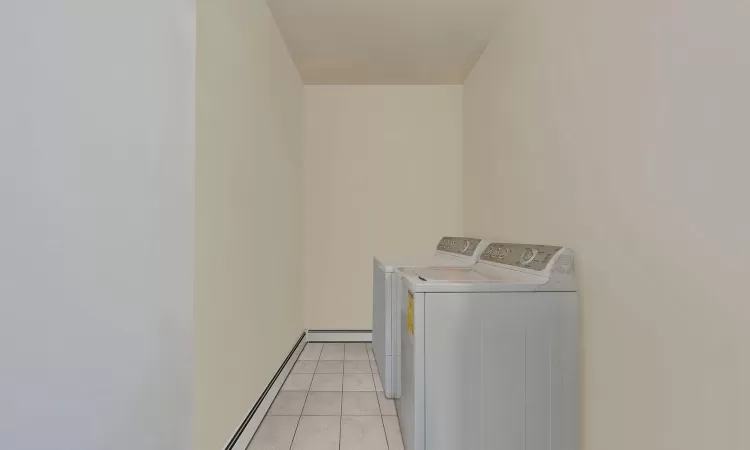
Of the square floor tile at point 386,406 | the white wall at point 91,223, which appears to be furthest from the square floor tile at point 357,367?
the white wall at point 91,223

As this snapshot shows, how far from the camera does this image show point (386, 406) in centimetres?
224

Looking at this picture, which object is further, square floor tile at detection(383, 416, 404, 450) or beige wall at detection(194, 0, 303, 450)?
square floor tile at detection(383, 416, 404, 450)

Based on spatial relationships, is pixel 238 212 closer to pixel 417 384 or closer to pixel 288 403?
pixel 417 384

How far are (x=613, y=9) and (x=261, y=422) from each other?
2.43 metres

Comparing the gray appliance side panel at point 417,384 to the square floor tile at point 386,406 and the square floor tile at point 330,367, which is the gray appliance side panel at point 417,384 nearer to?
the square floor tile at point 386,406

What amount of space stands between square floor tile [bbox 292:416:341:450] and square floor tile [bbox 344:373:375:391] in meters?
0.43

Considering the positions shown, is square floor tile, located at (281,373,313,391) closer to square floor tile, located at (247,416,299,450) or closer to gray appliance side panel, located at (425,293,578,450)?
square floor tile, located at (247,416,299,450)

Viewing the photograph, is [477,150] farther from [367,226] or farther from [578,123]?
[578,123]

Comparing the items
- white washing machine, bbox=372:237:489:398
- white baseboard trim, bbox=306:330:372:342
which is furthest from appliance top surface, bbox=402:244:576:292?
white baseboard trim, bbox=306:330:372:342

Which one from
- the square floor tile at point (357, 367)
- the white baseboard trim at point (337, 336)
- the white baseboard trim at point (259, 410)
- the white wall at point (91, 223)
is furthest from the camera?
the white baseboard trim at point (337, 336)

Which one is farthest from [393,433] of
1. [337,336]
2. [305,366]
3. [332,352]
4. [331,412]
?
[337,336]

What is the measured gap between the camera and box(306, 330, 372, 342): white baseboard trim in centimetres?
365

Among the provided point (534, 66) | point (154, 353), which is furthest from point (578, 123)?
point (154, 353)

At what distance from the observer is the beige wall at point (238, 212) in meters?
1.45
